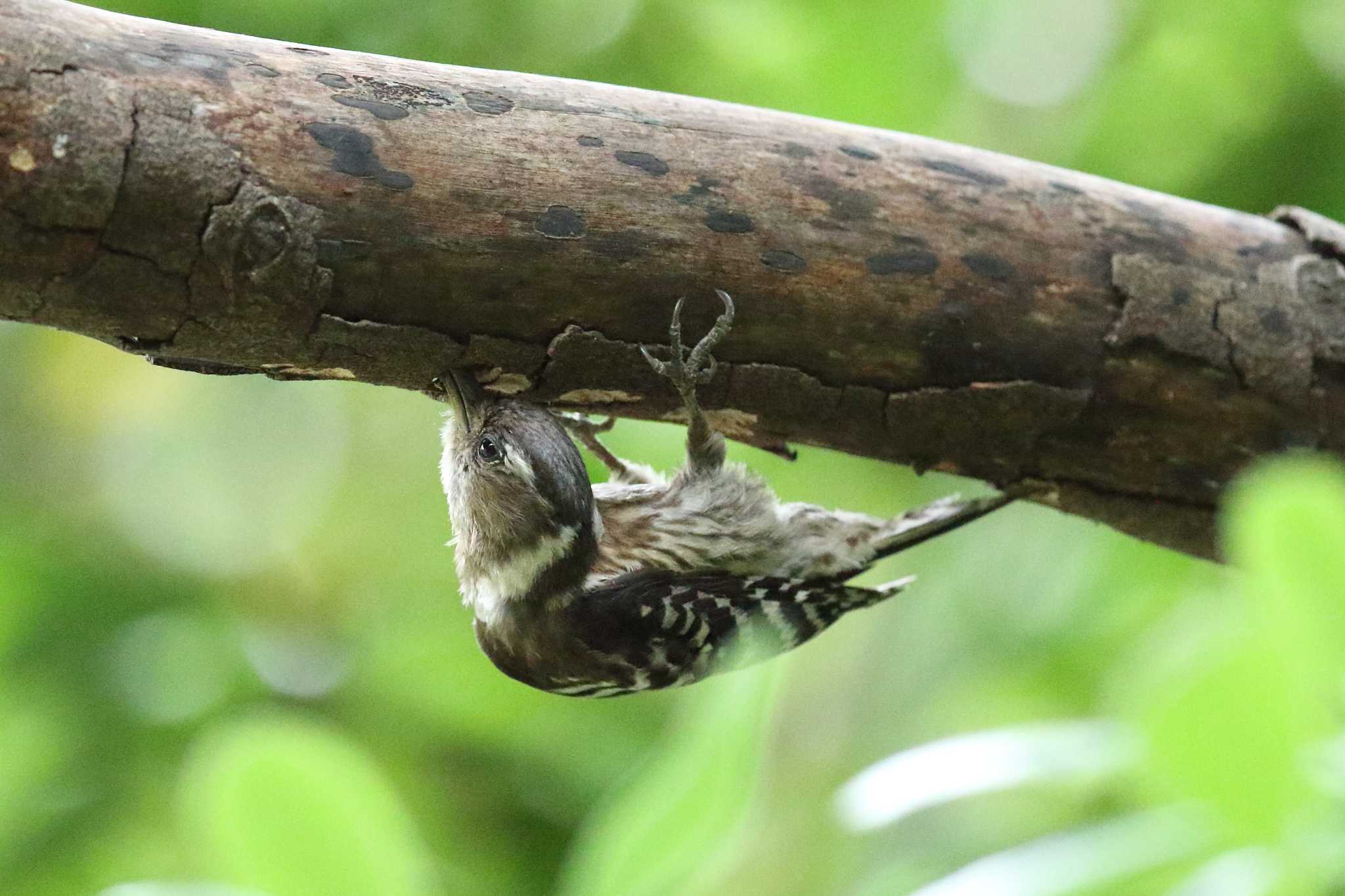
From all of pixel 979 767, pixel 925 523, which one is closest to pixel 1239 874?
pixel 979 767

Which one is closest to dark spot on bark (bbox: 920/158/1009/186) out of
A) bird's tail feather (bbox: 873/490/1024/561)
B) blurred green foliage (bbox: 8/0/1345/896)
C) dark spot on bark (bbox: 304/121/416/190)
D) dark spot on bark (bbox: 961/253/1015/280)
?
dark spot on bark (bbox: 961/253/1015/280)

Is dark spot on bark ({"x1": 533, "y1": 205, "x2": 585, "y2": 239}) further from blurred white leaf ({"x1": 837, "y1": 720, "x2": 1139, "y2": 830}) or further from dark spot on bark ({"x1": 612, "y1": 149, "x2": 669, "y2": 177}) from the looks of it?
blurred white leaf ({"x1": 837, "y1": 720, "x2": 1139, "y2": 830})

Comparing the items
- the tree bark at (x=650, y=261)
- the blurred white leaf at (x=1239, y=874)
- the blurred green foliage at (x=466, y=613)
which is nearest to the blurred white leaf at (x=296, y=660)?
the blurred green foliage at (x=466, y=613)

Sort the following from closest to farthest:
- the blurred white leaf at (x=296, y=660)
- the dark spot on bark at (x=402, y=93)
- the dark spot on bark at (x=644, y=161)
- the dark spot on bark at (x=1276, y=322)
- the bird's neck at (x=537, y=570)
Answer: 1. the dark spot on bark at (x=402, y=93)
2. the dark spot on bark at (x=644, y=161)
3. the dark spot on bark at (x=1276, y=322)
4. the bird's neck at (x=537, y=570)
5. the blurred white leaf at (x=296, y=660)

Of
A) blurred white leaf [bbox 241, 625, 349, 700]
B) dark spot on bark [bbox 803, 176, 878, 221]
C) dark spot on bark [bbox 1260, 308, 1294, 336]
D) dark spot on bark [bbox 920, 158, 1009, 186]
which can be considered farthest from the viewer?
blurred white leaf [bbox 241, 625, 349, 700]

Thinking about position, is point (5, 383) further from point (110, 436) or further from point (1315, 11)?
point (1315, 11)

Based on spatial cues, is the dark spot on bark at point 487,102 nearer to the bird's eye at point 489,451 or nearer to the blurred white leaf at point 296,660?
the bird's eye at point 489,451

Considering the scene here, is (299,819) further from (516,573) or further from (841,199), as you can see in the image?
(841,199)

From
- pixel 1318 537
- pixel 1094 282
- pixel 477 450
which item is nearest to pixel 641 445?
pixel 477 450

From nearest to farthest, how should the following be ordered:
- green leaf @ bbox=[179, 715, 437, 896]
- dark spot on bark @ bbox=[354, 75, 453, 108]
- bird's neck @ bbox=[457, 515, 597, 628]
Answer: green leaf @ bbox=[179, 715, 437, 896], dark spot on bark @ bbox=[354, 75, 453, 108], bird's neck @ bbox=[457, 515, 597, 628]
